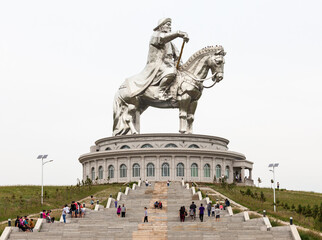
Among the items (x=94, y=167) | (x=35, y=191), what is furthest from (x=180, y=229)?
(x=94, y=167)

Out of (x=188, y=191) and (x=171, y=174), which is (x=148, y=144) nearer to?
(x=171, y=174)

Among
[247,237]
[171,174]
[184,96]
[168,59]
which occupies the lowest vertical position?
[247,237]

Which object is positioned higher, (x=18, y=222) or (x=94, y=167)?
(x=94, y=167)

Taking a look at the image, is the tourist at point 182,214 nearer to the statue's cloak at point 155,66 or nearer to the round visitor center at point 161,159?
the round visitor center at point 161,159

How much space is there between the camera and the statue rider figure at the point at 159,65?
5616 centimetres

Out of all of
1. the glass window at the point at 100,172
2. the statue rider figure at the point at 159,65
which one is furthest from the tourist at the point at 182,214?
the glass window at the point at 100,172

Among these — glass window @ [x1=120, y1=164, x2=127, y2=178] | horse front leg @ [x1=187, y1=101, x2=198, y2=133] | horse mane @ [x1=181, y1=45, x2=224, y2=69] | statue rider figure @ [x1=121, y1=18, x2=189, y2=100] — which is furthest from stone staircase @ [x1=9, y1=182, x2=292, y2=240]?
horse mane @ [x1=181, y1=45, x2=224, y2=69]

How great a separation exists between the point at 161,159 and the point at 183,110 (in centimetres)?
532

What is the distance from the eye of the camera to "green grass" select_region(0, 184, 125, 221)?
3741 cm

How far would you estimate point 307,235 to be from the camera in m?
26.9

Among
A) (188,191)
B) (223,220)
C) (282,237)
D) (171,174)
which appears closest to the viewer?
(282,237)

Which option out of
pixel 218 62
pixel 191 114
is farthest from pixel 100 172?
pixel 218 62

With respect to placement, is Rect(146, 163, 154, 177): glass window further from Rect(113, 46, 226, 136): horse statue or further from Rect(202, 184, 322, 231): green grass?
Rect(202, 184, 322, 231): green grass

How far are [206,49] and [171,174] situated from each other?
1276 cm
